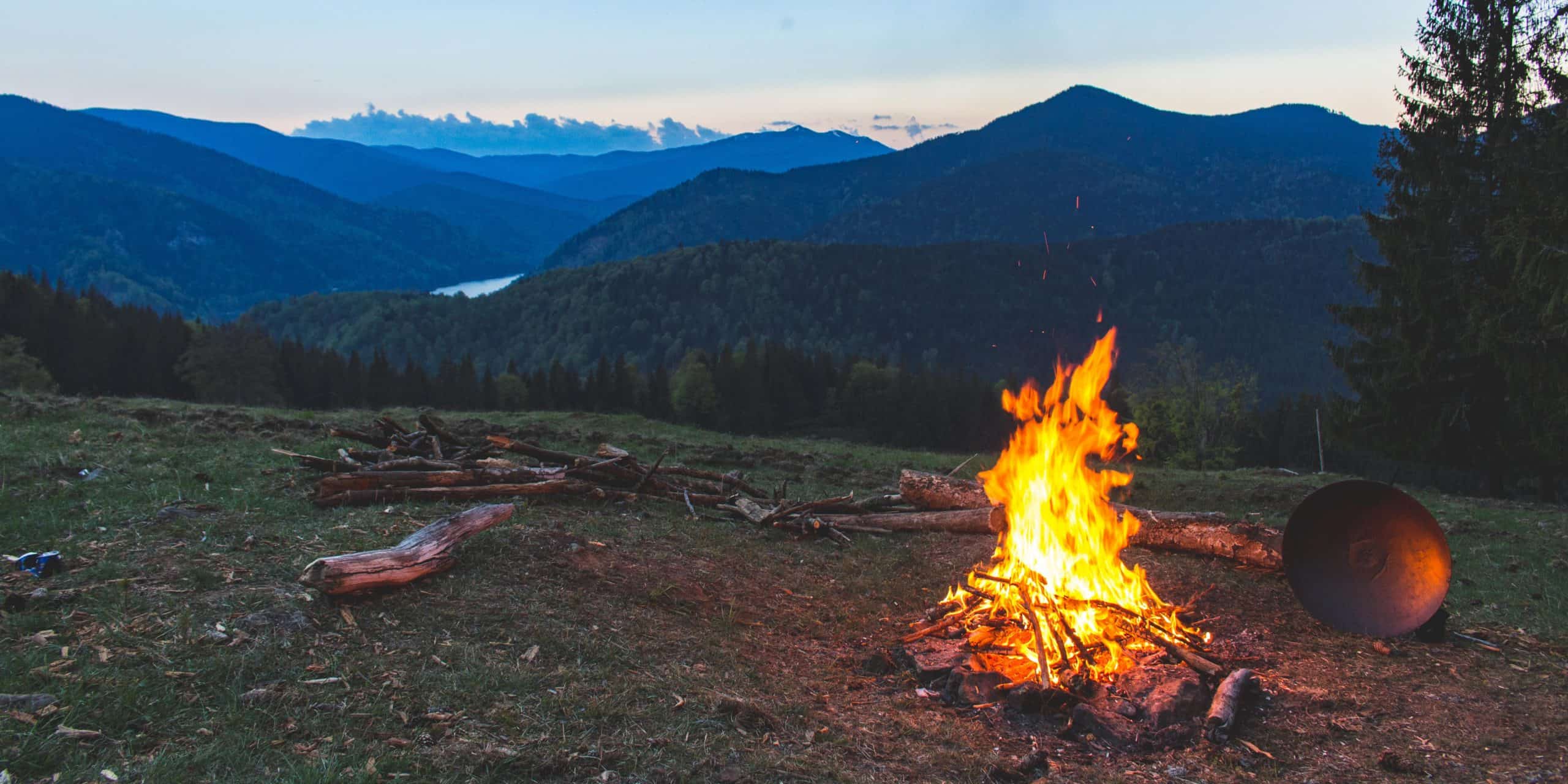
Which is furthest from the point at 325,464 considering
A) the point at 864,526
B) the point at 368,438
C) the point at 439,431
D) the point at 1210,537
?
the point at 1210,537

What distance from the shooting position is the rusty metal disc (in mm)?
7207

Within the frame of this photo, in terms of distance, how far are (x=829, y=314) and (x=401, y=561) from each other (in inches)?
7102

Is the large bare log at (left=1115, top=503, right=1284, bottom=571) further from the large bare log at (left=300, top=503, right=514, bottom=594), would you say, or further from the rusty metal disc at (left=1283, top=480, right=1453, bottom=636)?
the large bare log at (left=300, top=503, right=514, bottom=594)

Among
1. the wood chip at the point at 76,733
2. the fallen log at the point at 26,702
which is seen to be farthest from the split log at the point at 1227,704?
the fallen log at the point at 26,702

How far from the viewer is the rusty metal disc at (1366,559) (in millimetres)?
7207

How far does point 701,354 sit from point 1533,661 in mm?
78703

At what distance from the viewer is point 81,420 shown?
12805mm

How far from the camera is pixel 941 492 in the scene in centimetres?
1139

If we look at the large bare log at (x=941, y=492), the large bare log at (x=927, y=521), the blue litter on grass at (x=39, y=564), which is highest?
the blue litter on grass at (x=39, y=564)

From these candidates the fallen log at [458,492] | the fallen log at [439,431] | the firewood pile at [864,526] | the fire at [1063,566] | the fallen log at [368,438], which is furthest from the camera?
the fallen log at [439,431]

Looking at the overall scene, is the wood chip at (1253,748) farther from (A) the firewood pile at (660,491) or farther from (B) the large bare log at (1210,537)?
(A) the firewood pile at (660,491)

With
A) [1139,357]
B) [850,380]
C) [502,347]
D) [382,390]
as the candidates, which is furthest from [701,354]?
[1139,357]

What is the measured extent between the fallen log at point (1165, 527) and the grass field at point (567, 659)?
286mm

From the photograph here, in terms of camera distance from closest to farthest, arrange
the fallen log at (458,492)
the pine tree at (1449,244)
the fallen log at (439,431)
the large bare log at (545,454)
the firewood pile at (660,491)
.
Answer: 1. the fallen log at (458,492)
2. the firewood pile at (660,491)
3. the large bare log at (545,454)
4. the fallen log at (439,431)
5. the pine tree at (1449,244)
